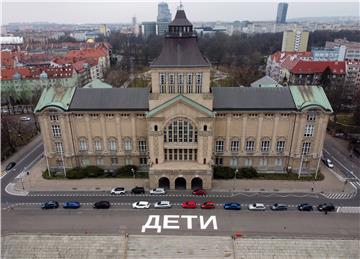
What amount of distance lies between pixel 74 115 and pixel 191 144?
2866 centimetres

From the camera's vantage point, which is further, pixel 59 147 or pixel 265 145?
pixel 59 147

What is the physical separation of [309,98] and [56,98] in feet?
194

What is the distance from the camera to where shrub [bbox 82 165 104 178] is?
2771 inches

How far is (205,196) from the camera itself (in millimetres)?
62656

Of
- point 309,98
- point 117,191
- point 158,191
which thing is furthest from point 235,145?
point 117,191

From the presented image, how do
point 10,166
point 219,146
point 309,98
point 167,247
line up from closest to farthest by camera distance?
point 167,247 < point 309,98 < point 219,146 < point 10,166

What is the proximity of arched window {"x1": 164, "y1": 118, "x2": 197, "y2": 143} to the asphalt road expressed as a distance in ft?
51.0

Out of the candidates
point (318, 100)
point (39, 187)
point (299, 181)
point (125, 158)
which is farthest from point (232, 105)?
point (39, 187)

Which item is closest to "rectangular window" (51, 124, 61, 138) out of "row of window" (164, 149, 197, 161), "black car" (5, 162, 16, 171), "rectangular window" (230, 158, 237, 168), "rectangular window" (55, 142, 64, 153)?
"rectangular window" (55, 142, 64, 153)

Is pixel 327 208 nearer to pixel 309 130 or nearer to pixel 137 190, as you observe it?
pixel 309 130

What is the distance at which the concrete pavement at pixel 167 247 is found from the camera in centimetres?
4750

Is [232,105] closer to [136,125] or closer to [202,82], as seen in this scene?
[202,82]

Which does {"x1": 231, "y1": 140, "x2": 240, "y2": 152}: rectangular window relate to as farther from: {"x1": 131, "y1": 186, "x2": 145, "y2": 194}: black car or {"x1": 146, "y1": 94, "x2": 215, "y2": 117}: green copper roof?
{"x1": 131, "y1": 186, "x2": 145, "y2": 194}: black car

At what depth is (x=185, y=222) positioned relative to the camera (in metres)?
54.4
